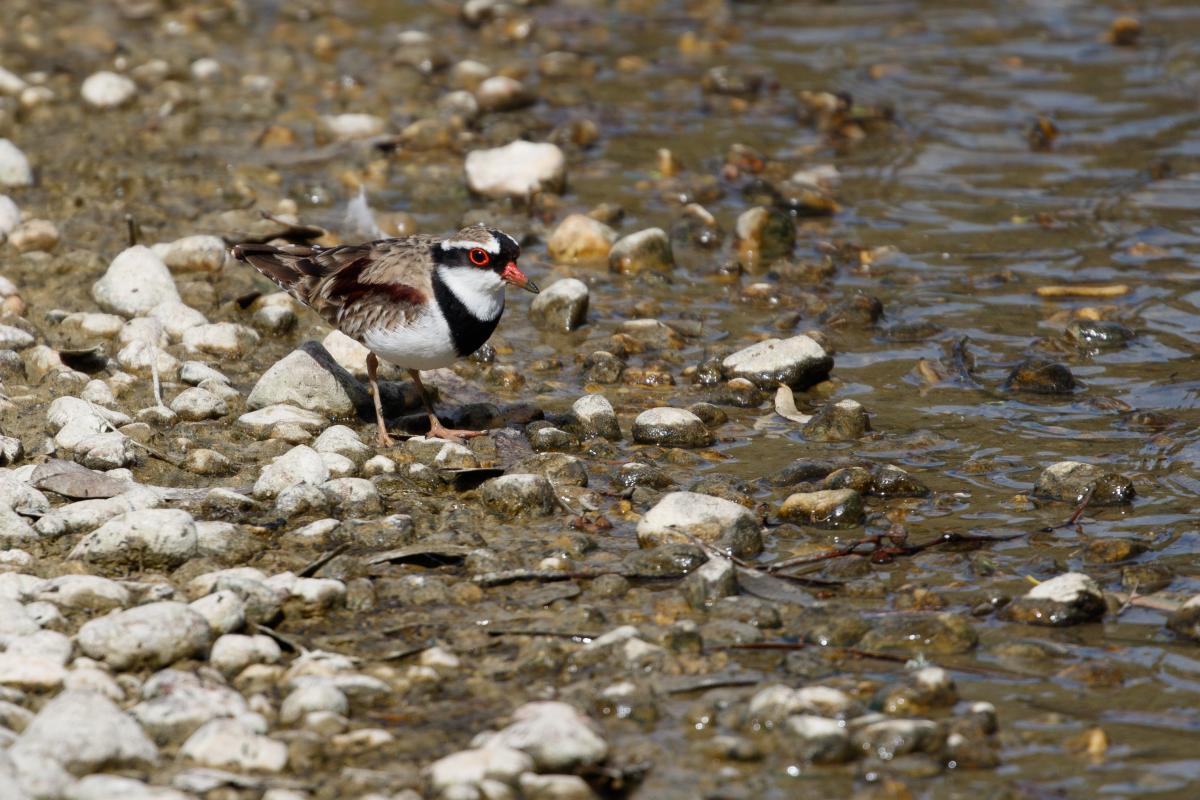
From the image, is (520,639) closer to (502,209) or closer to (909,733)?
(909,733)

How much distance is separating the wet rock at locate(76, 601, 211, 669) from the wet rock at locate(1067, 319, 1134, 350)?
18.8 ft

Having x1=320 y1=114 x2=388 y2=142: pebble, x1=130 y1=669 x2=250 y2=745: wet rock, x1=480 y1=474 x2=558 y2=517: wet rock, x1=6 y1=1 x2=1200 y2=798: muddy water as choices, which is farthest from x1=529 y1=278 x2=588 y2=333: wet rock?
x1=130 y1=669 x2=250 y2=745: wet rock

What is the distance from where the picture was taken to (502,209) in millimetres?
11117

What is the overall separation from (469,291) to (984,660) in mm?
3420

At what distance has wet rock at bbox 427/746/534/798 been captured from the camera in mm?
4492

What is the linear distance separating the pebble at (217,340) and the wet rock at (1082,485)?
15.7 feet

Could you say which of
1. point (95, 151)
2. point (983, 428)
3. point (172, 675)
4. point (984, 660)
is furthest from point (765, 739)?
point (95, 151)

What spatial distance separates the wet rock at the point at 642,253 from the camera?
10.0 meters

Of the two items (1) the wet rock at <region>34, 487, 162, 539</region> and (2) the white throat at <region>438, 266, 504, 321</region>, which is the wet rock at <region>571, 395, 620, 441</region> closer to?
(2) the white throat at <region>438, 266, 504, 321</region>

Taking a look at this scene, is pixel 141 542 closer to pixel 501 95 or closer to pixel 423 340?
pixel 423 340

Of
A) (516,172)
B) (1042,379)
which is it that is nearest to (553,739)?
(1042,379)

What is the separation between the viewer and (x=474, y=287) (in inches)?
297

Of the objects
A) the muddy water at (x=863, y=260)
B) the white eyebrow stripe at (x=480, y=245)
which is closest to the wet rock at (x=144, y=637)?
the muddy water at (x=863, y=260)

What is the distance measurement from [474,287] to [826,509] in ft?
7.39
